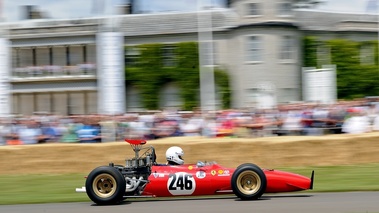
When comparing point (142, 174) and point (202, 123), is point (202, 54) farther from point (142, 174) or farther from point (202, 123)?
point (142, 174)

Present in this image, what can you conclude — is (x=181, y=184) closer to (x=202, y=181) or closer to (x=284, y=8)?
(x=202, y=181)

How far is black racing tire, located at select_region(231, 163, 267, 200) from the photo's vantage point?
10.8 metres

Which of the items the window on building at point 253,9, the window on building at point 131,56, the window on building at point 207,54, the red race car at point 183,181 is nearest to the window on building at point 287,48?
the window on building at point 253,9

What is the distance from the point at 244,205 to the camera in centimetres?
1036

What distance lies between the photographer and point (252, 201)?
10.8m

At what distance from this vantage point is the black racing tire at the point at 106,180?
11195 millimetres

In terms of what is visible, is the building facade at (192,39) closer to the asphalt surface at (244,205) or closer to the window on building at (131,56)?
the window on building at (131,56)

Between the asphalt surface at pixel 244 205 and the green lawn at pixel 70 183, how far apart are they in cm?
77

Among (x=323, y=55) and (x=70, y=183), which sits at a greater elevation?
(x=323, y=55)

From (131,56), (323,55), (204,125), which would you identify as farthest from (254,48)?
(204,125)

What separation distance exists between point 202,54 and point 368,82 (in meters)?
10.3

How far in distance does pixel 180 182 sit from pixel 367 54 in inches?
1268

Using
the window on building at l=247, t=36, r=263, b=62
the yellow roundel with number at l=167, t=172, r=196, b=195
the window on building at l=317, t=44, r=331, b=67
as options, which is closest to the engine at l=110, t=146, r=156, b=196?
the yellow roundel with number at l=167, t=172, r=196, b=195

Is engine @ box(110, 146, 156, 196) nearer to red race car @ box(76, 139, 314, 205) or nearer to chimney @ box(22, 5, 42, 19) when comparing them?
red race car @ box(76, 139, 314, 205)
